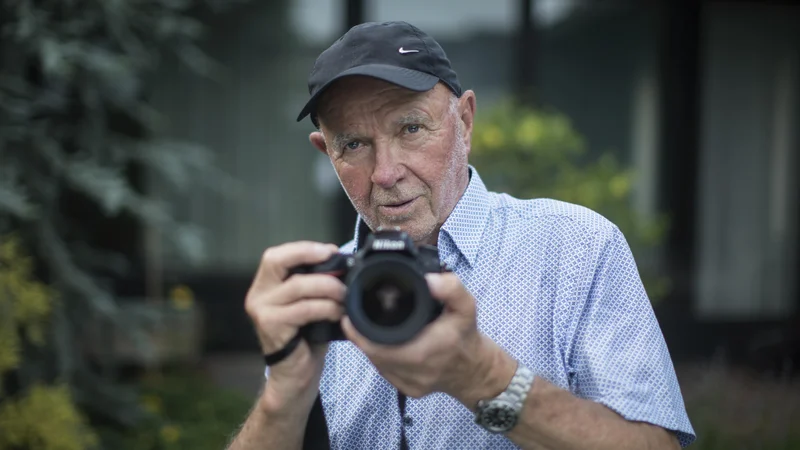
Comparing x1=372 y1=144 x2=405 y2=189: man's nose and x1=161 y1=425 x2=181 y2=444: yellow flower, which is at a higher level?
x1=372 y1=144 x2=405 y2=189: man's nose

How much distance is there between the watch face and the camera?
4.47 feet

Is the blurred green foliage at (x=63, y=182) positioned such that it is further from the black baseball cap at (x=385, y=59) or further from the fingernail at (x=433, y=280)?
the fingernail at (x=433, y=280)

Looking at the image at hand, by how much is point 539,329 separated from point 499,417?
281mm

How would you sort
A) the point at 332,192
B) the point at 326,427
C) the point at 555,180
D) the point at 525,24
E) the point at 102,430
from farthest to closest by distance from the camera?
the point at 332,192 → the point at 525,24 → the point at 555,180 → the point at 102,430 → the point at 326,427

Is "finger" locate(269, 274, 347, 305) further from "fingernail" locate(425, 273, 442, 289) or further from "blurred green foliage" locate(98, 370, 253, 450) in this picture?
"blurred green foliage" locate(98, 370, 253, 450)

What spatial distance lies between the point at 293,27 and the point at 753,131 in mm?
3349

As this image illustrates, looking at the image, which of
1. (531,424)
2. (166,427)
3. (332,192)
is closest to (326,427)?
(531,424)

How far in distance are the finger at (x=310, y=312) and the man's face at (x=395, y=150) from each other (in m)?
0.37

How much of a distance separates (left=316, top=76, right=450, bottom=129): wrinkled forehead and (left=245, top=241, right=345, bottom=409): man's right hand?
36cm

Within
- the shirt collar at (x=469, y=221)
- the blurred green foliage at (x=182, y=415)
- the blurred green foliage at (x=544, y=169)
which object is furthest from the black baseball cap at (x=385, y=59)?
the blurred green foliage at (x=544, y=169)

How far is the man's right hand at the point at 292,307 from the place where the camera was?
4.49ft

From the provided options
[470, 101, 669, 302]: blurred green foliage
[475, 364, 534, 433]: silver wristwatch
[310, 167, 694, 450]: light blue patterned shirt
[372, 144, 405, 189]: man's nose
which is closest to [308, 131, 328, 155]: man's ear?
[372, 144, 405, 189]: man's nose

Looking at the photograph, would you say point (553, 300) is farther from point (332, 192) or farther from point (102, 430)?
point (332, 192)

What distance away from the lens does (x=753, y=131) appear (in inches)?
244
